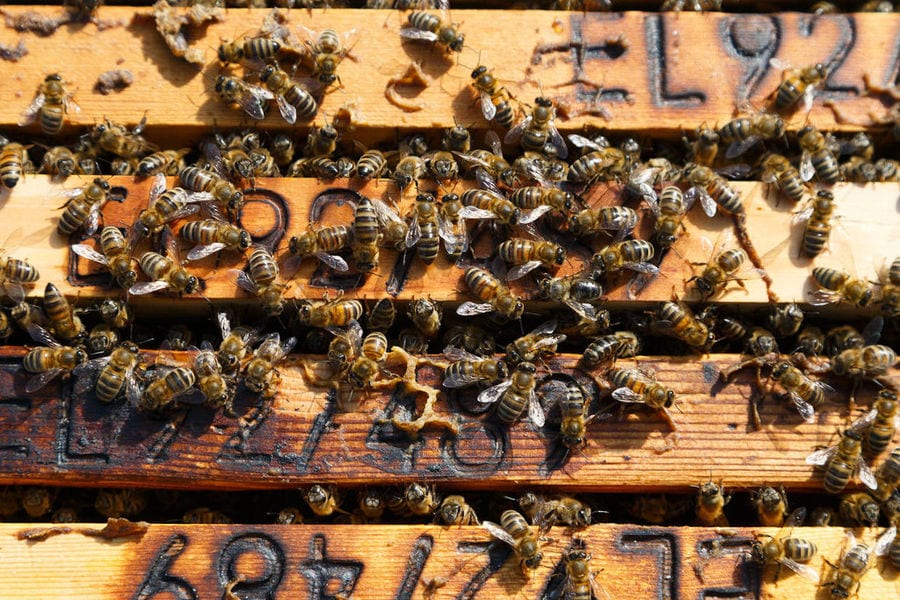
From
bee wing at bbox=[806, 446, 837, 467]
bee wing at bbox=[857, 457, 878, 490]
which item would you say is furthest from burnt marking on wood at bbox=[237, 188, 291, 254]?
bee wing at bbox=[857, 457, 878, 490]

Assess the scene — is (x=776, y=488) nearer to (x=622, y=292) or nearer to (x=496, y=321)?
(x=622, y=292)

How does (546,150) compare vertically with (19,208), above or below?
above

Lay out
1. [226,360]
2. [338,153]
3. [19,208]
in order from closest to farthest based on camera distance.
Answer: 1. [226,360]
2. [19,208]
3. [338,153]

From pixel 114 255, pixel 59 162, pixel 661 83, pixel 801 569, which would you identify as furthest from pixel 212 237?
pixel 801 569

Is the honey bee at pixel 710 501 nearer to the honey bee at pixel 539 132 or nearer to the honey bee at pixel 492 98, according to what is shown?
the honey bee at pixel 539 132

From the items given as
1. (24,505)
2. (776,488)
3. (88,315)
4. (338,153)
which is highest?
(338,153)

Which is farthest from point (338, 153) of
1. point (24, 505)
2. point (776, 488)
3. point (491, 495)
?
point (776, 488)

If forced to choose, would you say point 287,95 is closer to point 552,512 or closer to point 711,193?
point 711,193
